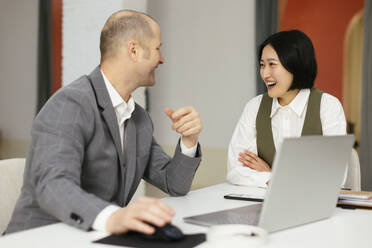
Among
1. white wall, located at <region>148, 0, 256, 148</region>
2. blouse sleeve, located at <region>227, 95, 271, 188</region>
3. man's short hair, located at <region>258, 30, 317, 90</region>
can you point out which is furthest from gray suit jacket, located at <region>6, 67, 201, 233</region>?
white wall, located at <region>148, 0, 256, 148</region>

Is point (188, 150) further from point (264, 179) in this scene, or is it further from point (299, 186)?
point (299, 186)

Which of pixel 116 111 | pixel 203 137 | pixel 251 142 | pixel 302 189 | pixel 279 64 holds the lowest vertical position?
pixel 203 137

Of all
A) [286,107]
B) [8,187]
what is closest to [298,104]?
[286,107]

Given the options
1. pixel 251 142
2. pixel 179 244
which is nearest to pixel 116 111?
pixel 179 244

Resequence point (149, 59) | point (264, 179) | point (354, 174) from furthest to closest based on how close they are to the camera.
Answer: point (354, 174), point (264, 179), point (149, 59)

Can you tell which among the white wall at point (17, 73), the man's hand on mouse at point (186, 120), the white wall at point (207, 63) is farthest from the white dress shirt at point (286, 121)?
the white wall at point (17, 73)

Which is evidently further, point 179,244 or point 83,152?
point 83,152

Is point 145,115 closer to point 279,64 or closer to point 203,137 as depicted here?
point 279,64

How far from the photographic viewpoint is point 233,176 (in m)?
1.99

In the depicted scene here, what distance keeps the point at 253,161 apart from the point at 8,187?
1185 millimetres

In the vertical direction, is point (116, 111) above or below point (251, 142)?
above

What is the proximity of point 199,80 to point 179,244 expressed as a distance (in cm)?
344

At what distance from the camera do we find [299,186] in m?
1.05

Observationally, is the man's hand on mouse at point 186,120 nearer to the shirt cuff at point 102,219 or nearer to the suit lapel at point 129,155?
the suit lapel at point 129,155
